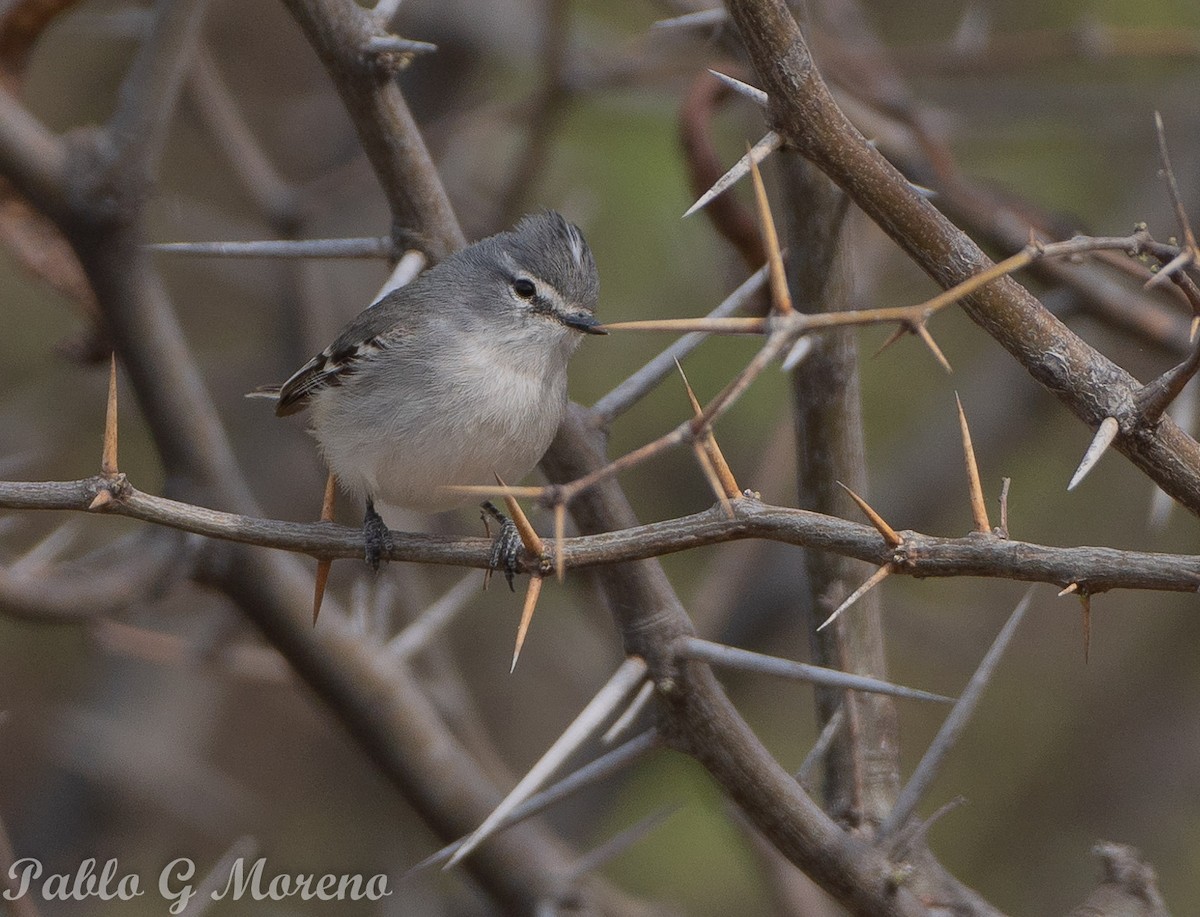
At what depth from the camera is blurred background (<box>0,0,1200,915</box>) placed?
6.23 meters

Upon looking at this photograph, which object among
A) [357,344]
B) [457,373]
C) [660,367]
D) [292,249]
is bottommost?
[660,367]

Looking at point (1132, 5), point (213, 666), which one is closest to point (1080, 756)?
point (1132, 5)

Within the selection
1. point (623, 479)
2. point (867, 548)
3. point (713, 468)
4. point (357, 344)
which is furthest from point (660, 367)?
point (623, 479)

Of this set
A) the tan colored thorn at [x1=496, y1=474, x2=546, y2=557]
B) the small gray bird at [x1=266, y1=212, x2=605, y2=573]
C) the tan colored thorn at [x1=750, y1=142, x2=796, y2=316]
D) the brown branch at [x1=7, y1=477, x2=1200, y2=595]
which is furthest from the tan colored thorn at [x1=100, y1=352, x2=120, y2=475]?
the small gray bird at [x1=266, y1=212, x2=605, y2=573]

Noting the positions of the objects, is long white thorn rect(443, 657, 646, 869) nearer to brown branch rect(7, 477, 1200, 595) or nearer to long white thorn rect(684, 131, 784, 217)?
brown branch rect(7, 477, 1200, 595)

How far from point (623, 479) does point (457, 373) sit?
Result: 3.77m

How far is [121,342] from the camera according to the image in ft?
11.8

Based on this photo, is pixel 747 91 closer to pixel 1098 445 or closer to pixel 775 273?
pixel 775 273

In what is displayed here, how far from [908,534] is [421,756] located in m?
2.62

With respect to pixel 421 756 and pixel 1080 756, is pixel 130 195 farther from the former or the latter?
pixel 1080 756

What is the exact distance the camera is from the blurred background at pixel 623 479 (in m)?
6.23

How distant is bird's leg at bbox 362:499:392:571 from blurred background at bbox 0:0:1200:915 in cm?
166

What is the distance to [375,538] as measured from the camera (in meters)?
2.89

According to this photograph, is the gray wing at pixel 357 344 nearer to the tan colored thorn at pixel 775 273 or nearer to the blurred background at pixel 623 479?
the blurred background at pixel 623 479
